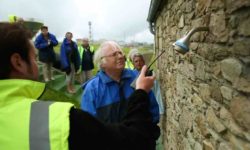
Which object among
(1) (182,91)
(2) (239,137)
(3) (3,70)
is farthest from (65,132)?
(1) (182,91)

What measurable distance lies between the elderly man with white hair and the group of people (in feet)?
17.4

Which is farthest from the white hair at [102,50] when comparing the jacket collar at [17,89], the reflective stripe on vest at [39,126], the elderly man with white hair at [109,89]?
the reflective stripe on vest at [39,126]

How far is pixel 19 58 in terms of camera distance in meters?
1.63

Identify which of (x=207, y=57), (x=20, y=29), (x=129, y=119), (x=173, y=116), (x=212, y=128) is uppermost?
(x=20, y=29)

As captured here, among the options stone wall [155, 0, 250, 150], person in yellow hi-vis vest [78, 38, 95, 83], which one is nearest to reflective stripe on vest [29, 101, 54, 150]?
stone wall [155, 0, 250, 150]

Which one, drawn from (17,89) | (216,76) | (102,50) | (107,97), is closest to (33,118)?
(17,89)

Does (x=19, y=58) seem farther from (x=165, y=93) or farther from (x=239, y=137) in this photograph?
(x=165, y=93)

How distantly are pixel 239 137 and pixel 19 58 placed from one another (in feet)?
4.43

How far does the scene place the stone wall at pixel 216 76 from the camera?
191 centimetres

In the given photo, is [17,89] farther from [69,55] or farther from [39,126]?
[69,55]

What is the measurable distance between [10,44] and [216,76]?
4.90 ft

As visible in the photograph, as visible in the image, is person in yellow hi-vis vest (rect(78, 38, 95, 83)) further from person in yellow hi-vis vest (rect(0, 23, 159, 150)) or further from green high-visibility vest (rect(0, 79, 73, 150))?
green high-visibility vest (rect(0, 79, 73, 150))

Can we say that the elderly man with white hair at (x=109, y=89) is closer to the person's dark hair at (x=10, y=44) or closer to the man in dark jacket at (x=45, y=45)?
the person's dark hair at (x=10, y=44)

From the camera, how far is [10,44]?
158 cm
